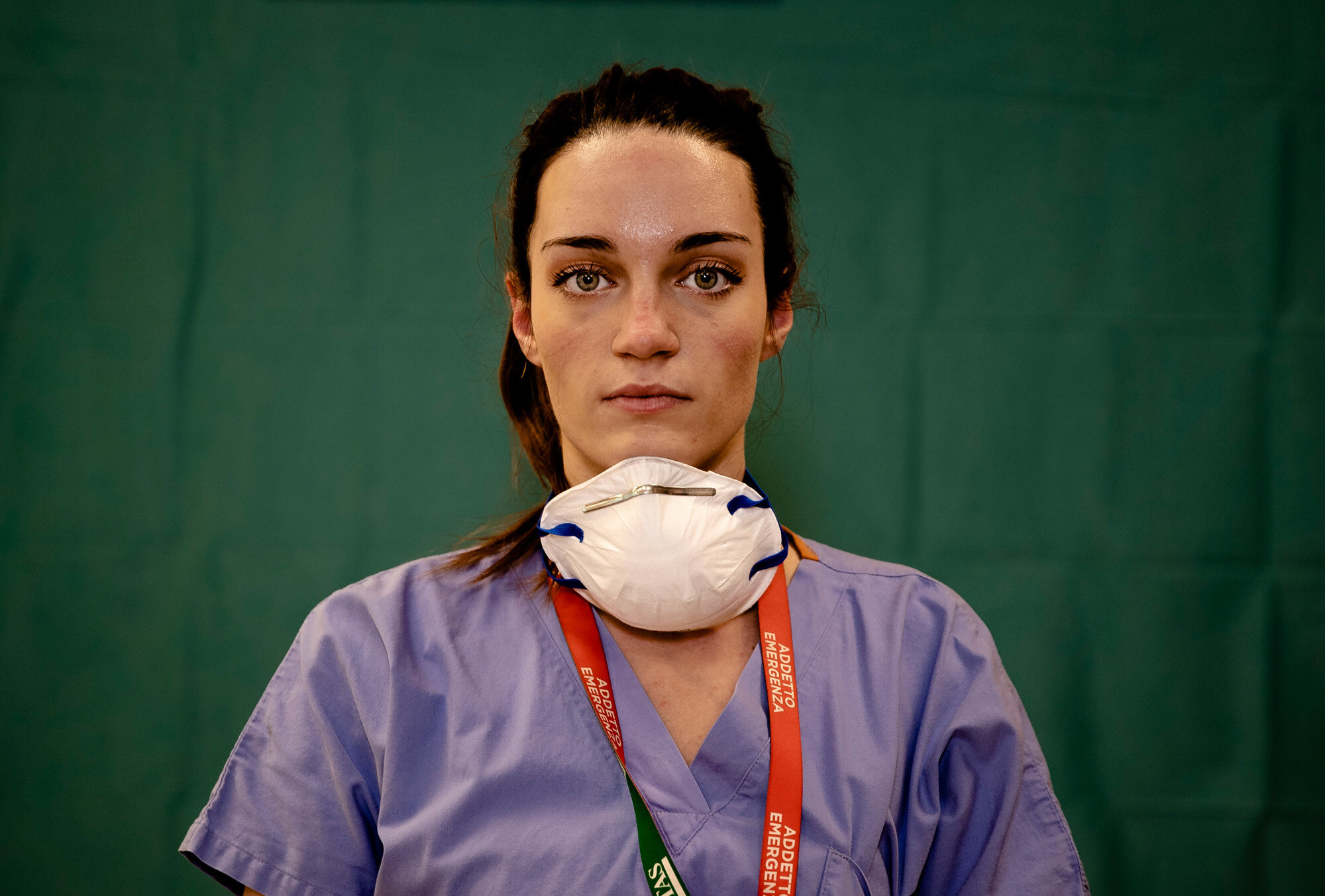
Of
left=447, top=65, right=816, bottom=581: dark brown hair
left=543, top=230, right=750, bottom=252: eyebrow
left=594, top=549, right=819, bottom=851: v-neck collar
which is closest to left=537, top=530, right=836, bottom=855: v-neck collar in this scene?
left=594, top=549, right=819, bottom=851: v-neck collar

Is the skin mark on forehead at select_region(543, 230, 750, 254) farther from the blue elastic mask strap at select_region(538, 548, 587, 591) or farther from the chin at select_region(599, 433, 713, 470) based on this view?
the blue elastic mask strap at select_region(538, 548, 587, 591)

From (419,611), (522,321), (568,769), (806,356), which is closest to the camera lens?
(568,769)

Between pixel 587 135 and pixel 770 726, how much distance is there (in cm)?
70

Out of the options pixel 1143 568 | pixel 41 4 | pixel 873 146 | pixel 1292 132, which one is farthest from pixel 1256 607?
pixel 41 4

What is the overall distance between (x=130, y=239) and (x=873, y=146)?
56.3 inches

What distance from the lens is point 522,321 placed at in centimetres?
104

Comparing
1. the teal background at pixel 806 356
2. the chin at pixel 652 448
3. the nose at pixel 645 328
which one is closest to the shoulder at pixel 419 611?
the chin at pixel 652 448

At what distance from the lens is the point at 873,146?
1.58 meters

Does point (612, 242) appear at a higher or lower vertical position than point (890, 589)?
higher

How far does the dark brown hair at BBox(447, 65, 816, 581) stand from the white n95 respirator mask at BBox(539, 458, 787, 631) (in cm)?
16

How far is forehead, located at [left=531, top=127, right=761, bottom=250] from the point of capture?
891 millimetres

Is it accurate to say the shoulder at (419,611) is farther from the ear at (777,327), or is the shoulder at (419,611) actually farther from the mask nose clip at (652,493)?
the ear at (777,327)

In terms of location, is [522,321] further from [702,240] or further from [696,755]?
[696,755]

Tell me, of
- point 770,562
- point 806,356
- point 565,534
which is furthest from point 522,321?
point 806,356
